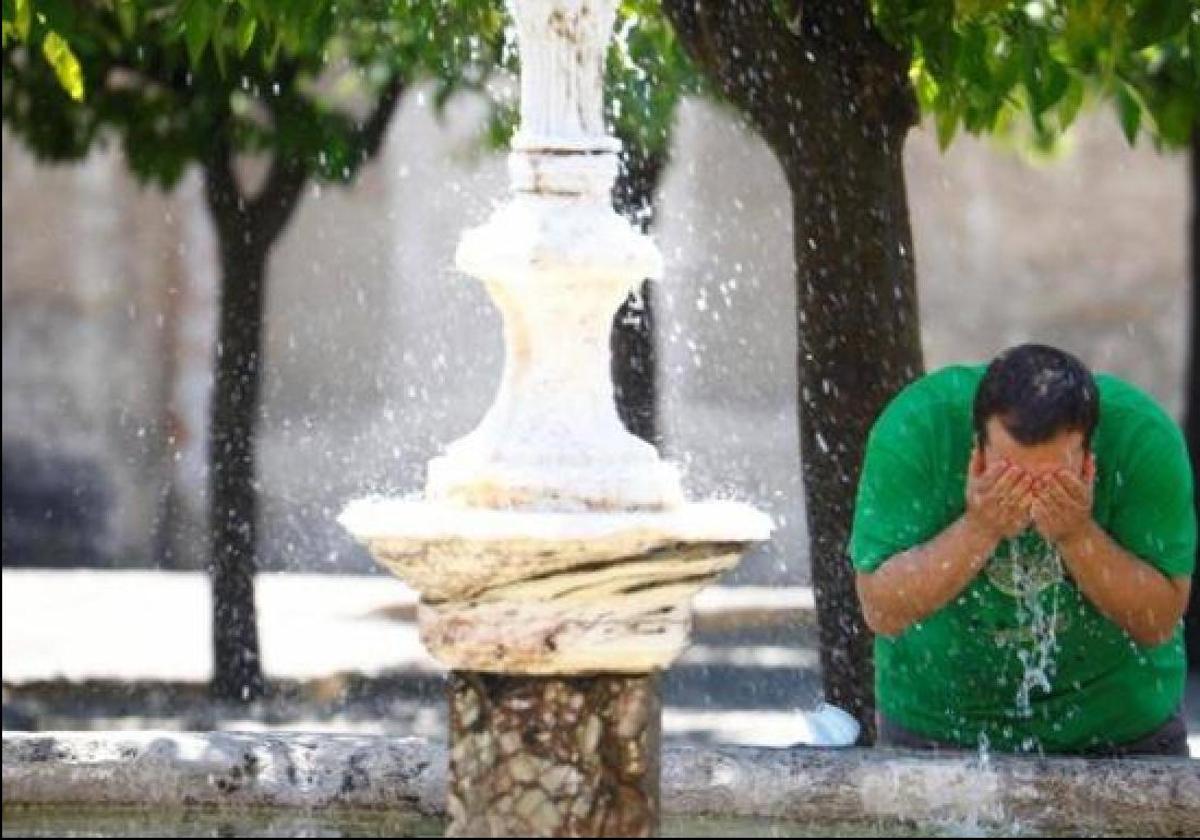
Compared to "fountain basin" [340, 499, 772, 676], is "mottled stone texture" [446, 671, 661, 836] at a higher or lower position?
lower

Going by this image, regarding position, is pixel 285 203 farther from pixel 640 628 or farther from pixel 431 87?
pixel 640 628

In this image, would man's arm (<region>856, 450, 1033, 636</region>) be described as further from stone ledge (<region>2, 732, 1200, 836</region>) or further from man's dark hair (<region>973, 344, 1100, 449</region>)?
stone ledge (<region>2, 732, 1200, 836</region>)

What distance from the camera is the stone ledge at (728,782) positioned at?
528 centimetres

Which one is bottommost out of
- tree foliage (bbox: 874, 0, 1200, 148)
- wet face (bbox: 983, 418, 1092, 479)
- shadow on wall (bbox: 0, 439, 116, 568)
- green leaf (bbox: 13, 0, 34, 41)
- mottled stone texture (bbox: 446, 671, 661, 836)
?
shadow on wall (bbox: 0, 439, 116, 568)

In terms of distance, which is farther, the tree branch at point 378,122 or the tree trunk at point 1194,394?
the tree trunk at point 1194,394

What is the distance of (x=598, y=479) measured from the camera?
4297 millimetres

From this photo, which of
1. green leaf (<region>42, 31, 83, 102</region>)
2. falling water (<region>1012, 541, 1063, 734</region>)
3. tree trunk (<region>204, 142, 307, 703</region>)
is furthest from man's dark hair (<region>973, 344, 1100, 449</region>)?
tree trunk (<region>204, 142, 307, 703</region>)

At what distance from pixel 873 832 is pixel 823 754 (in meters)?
0.14

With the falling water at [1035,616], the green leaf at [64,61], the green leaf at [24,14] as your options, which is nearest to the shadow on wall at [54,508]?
the green leaf at [64,61]

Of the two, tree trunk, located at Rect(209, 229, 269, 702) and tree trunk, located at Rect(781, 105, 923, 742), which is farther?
tree trunk, located at Rect(209, 229, 269, 702)

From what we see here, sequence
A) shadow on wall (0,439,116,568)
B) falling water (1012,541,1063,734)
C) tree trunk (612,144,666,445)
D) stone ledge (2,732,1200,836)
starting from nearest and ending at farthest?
stone ledge (2,732,1200,836) < falling water (1012,541,1063,734) < tree trunk (612,144,666,445) < shadow on wall (0,439,116,568)

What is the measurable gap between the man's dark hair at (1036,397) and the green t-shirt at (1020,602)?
206mm

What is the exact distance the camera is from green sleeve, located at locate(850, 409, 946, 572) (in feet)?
17.5

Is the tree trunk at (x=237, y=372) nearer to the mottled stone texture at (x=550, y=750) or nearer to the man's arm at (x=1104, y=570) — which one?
the man's arm at (x=1104, y=570)
